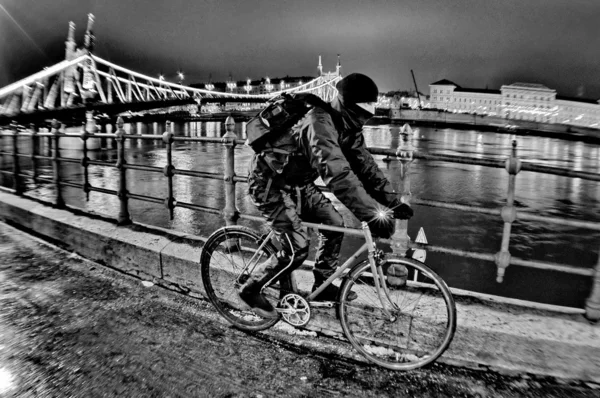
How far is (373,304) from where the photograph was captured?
2855 mm

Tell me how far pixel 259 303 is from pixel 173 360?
2.15 feet

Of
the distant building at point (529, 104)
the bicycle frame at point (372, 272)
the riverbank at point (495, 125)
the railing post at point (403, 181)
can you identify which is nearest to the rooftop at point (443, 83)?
the distant building at point (529, 104)

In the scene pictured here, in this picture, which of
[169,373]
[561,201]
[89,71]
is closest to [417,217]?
[561,201]

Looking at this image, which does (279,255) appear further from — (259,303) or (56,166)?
(56,166)

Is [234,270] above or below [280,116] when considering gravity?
below

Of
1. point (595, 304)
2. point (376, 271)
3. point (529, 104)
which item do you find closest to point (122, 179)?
point (376, 271)

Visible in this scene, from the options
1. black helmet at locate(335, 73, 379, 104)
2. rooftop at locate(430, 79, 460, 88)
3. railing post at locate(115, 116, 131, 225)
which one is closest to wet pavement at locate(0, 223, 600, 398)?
railing post at locate(115, 116, 131, 225)

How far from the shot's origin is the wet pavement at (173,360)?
7.93ft

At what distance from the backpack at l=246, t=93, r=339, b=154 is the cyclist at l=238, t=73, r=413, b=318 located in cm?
4

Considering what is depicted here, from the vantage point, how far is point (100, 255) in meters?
4.47

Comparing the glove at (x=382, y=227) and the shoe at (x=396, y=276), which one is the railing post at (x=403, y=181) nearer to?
the shoe at (x=396, y=276)

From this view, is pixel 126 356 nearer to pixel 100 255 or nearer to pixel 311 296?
pixel 311 296

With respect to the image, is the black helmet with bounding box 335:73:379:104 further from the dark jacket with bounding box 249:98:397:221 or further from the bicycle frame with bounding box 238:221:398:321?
the bicycle frame with bounding box 238:221:398:321

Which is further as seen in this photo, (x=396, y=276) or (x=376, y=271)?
(x=396, y=276)
